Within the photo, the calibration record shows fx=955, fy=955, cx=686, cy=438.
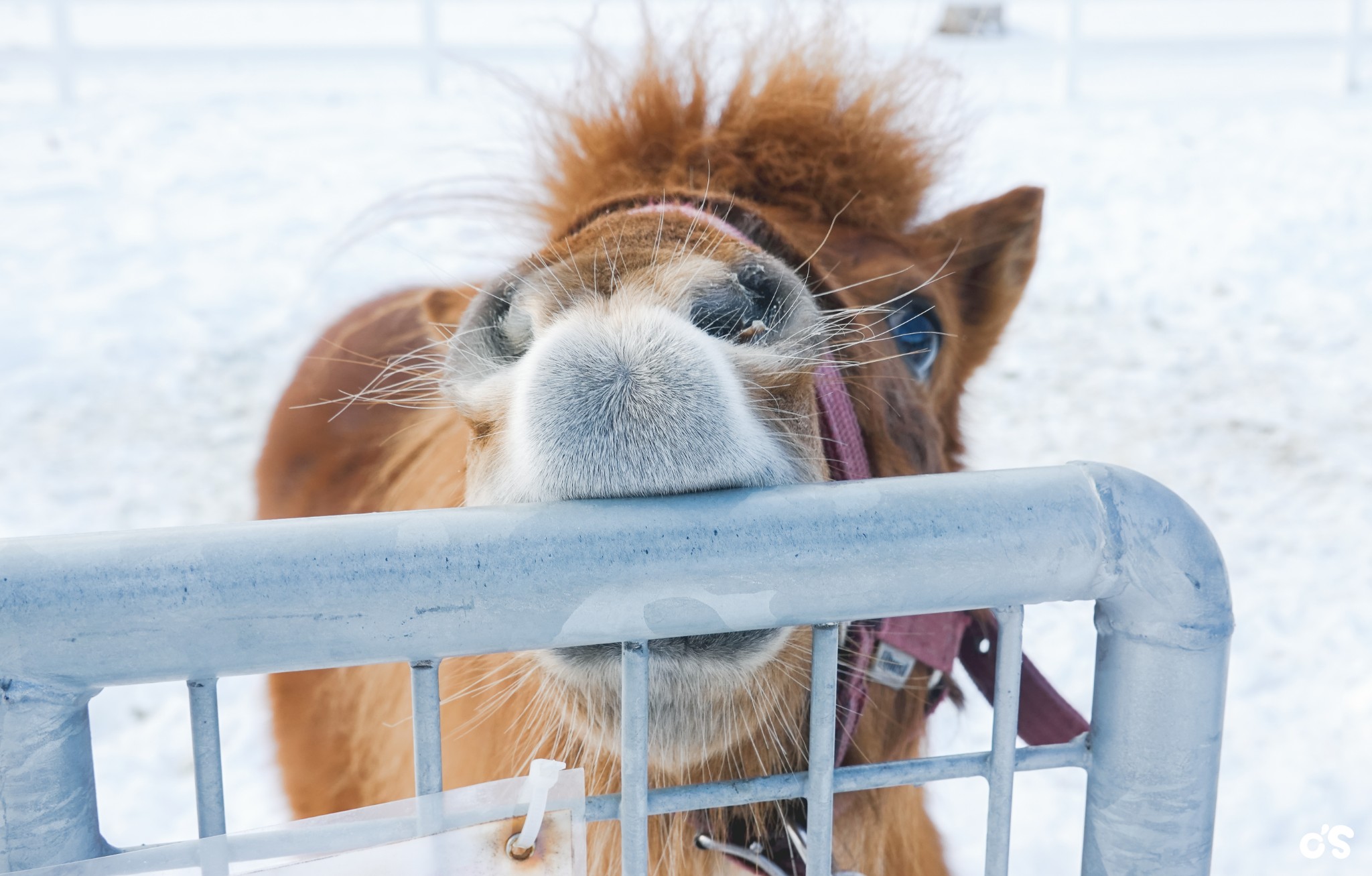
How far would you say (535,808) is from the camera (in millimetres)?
699

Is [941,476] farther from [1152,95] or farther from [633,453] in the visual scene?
[1152,95]

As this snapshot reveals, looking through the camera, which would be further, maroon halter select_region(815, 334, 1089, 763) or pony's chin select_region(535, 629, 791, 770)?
maroon halter select_region(815, 334, 1089, 763)

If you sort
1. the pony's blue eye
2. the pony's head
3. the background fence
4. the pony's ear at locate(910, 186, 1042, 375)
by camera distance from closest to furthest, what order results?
the pony's head, the pony's blue eye, the pony's ear at locate(910, 186, 1042, 375), the background fence

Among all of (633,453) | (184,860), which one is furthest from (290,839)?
(633,453)

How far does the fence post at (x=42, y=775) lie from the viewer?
0.62 meters

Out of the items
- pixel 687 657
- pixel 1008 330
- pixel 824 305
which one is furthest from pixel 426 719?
pixel 1008 330

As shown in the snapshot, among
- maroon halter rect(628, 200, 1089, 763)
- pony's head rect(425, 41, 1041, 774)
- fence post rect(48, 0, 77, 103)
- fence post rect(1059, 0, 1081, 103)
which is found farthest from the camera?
fence post rect(1059, 0, 1081, 103)

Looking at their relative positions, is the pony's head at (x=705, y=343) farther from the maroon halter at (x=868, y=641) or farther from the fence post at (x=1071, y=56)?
the fence post at (x=1071, y=56)

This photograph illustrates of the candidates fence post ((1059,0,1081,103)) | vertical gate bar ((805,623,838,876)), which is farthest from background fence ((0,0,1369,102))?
vertical gate bar ((805,623,838,876))

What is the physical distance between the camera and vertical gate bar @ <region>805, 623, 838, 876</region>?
77 centimetres

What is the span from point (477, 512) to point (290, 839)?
27 centimetres

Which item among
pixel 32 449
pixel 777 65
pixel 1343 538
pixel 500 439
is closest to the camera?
pixel 500 439

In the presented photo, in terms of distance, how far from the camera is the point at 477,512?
2.29ft

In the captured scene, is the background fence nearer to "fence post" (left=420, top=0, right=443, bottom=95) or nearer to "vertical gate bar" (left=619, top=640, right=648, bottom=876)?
"fence post" (left=420, top=0, right=443, bottom=95)
